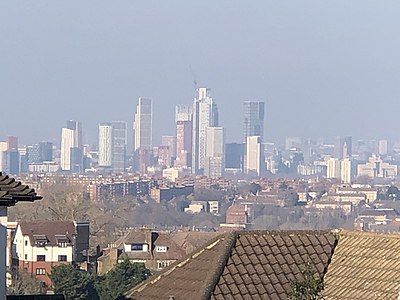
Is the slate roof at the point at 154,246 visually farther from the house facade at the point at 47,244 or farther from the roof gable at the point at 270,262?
the roof gable at the point at 270,262

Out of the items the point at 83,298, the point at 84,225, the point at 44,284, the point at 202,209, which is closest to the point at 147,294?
the point at 83,298

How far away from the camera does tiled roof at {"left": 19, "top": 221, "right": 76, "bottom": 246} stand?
66.8m

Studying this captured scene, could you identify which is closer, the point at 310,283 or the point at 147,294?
the point at 310,283

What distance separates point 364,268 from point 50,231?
54.5 metres

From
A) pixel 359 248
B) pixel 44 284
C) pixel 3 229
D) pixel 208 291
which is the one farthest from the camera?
pixel 44 284

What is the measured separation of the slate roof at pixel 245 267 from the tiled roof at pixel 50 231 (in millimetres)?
51043

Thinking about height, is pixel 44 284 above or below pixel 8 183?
below

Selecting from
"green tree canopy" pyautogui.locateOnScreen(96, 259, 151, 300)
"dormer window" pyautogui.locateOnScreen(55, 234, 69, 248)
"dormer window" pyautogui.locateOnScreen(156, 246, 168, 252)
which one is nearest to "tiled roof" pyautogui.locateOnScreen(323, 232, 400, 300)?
"green tree canopy" pyautogui.locateOnScreen(96, 259, 151, 300)

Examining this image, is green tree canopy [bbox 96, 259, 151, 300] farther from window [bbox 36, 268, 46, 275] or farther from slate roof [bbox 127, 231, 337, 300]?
slate roof [bbox 127, 231, 337, 300]

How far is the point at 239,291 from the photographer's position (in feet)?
46.0

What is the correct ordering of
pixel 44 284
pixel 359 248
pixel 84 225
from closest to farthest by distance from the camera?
1. pixel 359 248
2. pixel 44 284
3. pixel 84 225

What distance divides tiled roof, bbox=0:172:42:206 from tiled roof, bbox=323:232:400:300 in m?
4.24

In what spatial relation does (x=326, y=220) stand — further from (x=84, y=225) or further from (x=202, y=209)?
(x=84, y=225)

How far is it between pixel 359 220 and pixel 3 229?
15116 cm
